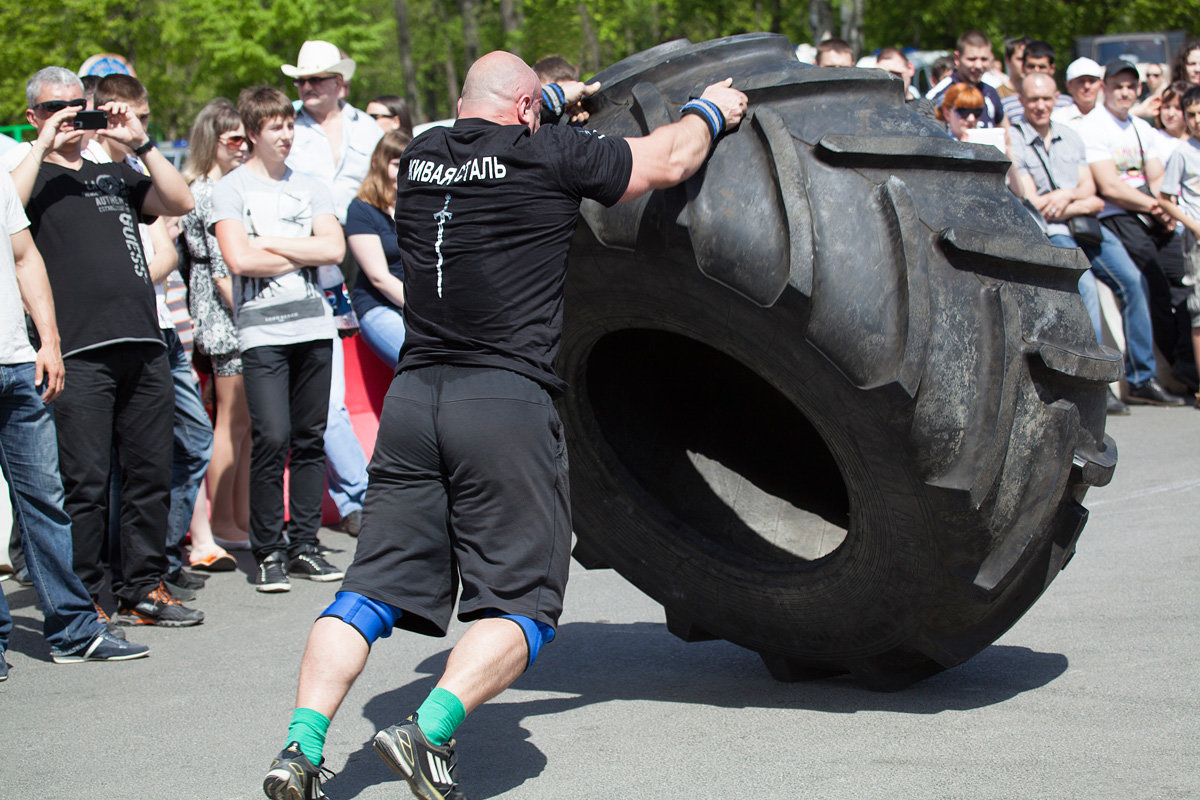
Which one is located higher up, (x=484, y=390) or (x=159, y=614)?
(x=484, y=390)

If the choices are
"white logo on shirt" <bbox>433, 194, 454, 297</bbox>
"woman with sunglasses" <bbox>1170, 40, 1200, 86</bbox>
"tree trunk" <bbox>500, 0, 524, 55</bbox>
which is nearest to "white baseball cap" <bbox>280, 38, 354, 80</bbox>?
"white logo on shirt" <bbox>433, 194, 454, 297</bbox>

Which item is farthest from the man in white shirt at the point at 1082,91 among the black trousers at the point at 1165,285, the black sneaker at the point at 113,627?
the black sneaker at the point at 113,627

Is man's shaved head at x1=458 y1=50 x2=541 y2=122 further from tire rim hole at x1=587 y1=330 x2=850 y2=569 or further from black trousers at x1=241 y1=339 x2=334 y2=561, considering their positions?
black trousers at x1=241 y1=339 x2=334 y2=561

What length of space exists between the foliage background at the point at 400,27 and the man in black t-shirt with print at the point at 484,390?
22029mm

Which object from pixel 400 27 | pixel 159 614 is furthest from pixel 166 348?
pixel 400 27

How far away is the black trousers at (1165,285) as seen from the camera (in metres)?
9.59

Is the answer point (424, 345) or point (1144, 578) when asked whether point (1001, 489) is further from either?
point (1144, 578)

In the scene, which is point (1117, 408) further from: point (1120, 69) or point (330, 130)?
point (330, 130)

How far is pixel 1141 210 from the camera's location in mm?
9508

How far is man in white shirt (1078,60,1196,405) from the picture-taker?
9500mm

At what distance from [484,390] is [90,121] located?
2.77 metres

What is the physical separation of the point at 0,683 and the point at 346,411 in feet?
9.68

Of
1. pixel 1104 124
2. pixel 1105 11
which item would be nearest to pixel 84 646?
pixel 1104 124

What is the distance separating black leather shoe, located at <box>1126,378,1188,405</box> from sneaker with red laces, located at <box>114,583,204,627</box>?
23.3 ft
